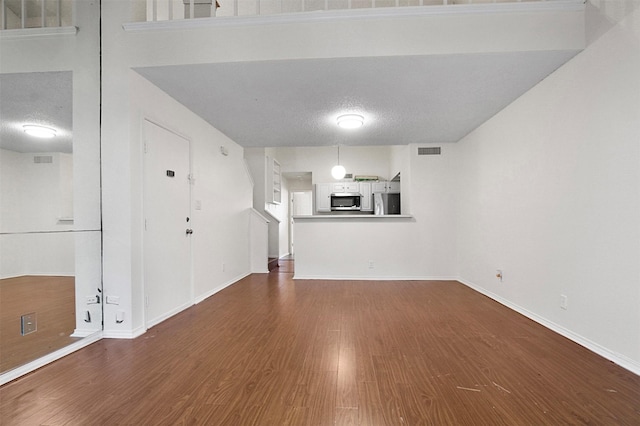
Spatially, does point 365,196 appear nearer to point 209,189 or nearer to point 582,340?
point 209,189

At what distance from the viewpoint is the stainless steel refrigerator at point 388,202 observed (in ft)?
20.0

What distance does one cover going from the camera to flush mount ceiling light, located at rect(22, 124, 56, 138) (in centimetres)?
206

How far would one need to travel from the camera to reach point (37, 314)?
2217mm

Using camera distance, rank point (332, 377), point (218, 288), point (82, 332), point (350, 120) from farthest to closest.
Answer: point (218, 288), point (350, 120), point (82, 332), point (332, 377)

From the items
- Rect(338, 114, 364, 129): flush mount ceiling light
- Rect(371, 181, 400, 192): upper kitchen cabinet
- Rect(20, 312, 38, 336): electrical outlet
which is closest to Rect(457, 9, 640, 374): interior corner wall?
Rect(338, 114, 364, 129): flush mount ceiling light

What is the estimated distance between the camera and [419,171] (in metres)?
4.71

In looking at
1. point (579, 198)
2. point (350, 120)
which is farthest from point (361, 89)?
point (579, 198)

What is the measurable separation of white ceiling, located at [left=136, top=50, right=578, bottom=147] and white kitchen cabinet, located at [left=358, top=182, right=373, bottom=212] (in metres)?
2.80

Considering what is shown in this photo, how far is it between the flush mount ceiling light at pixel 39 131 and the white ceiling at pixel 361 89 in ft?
2.91

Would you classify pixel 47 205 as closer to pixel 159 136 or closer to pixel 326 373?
pixel 159 136

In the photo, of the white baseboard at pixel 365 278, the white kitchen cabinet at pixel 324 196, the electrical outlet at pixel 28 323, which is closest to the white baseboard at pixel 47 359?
the electrical outlet at pixel 28 323

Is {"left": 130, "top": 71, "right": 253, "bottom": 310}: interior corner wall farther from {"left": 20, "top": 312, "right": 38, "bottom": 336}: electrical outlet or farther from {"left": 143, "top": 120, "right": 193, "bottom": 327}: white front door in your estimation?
{"left": 20, "top": 312, "right": 38, "bottom": 336}: electrical outlet

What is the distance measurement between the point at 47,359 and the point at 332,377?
2127 mm

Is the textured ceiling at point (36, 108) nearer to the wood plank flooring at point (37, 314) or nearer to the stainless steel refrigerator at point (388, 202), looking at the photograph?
the wood plank flooring at point (37, 314)
